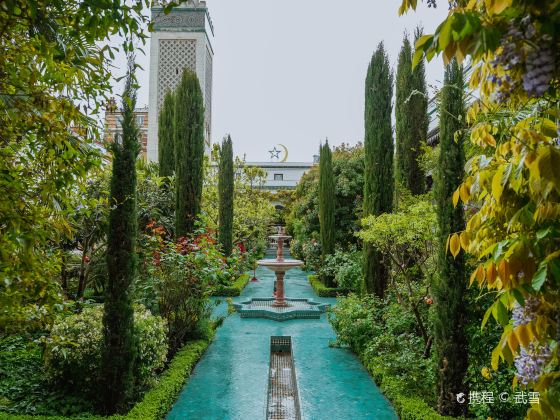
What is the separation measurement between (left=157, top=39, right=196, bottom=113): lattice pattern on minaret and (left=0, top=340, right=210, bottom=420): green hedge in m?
23.5

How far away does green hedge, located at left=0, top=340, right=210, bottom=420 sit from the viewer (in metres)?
4.25

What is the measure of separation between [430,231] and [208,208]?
13.1 metres

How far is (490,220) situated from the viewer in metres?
1.75

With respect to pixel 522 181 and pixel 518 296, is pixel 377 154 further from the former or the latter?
pixel 518 296

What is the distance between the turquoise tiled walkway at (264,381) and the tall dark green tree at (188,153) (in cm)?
351

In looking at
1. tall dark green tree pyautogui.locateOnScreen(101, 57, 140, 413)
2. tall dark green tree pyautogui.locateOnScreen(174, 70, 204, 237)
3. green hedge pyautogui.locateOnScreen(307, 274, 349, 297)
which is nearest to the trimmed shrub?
tall dark green tree pyautogui.locateOnScreen(101, 57, 140, 413)

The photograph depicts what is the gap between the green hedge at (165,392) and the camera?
4.25 metres

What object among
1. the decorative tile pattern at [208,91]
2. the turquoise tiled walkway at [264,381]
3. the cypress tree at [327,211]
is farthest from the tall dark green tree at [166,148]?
the decorative tile pattern at [208,91]

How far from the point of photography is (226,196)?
56.6 ft

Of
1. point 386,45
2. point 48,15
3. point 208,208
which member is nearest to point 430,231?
point 48,15

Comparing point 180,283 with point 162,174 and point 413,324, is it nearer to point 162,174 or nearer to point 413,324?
point 413,324

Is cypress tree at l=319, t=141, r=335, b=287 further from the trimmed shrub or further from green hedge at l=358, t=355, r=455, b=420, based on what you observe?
the trimmed shrub

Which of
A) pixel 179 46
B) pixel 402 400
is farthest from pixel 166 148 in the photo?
pixel 179 46

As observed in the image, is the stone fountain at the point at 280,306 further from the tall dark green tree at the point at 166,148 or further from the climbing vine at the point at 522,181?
the climbing vine at the point at 522,181
